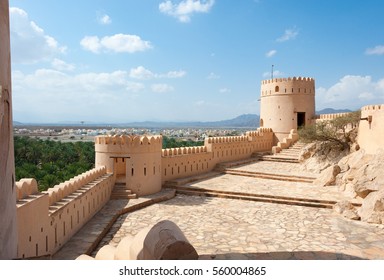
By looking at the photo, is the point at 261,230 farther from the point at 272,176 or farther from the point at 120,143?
the point at 272,176

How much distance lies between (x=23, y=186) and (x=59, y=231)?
5.99ft

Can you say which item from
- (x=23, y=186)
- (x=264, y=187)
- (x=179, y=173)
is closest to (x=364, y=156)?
(x=264, y=187)

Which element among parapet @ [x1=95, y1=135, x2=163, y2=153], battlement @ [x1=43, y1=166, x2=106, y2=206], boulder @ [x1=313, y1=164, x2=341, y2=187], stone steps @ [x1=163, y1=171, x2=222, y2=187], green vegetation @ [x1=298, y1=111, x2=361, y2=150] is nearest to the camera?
battlement @ [x1=43, y1=166, x2=106, y2=206]

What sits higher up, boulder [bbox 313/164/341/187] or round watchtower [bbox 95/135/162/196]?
round watchtower [bbox 95/135/162/196]

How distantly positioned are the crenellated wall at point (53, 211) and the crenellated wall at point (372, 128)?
40.0 ft

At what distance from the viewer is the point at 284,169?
18.2 m

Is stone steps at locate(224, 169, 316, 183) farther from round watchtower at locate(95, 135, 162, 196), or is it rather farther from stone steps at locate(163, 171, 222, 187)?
round watchtower at locate(95, 135, 162, 196)

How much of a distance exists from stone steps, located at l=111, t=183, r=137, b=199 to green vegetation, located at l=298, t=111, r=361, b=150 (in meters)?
12.1

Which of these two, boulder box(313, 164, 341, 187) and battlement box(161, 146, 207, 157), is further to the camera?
battlement box(161, 146, 207, 157)

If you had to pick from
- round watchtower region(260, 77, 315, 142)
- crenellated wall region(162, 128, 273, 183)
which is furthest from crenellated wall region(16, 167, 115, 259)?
round watchtower region(260, 77, 315, 142)

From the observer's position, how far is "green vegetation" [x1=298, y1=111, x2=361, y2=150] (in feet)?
58.9

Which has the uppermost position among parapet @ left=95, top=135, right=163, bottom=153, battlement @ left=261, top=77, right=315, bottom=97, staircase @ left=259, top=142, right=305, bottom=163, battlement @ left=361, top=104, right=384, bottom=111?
battlement @ left=261, top=77, right=315, bottom=97

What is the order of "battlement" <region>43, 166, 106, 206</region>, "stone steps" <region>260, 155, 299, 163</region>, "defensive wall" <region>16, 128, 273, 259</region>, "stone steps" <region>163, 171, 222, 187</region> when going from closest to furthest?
"defensive wall" <region>16, 128, 273, 259</region> < "battlement" <region>43, 166, 106, 206</region> < "stone steps" <region>163, 171, 222, 187</region> < "stone steps" <region>260, 155, 299, 163</region>

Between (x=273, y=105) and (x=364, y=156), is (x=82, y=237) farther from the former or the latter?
(x=273, y=105)
